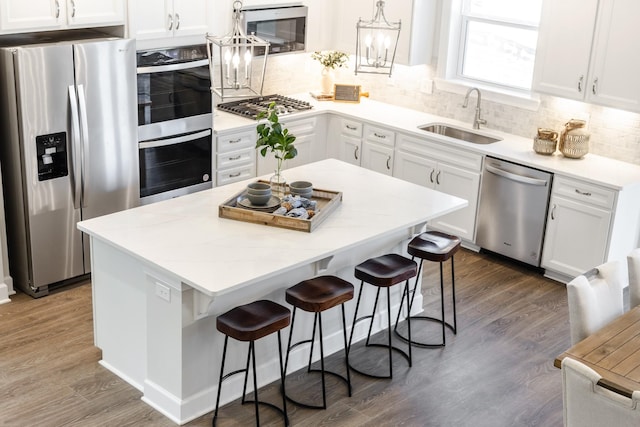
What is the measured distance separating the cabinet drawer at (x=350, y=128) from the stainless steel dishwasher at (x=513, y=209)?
1347mm

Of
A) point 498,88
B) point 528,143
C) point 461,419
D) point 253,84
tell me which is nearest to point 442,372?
point 461,419

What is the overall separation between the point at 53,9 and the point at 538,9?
3.81 metres

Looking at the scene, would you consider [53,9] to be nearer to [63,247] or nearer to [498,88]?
[63,247]

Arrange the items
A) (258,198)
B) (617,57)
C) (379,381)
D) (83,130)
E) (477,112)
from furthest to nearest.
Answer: (477,112) < (617,57) < (83,130) < (379,381) < (258,198)

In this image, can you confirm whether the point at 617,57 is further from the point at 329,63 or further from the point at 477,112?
the point at 329,63

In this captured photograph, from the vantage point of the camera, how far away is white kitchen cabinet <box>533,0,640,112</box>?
6051 mm

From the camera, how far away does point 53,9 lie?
18.2 feet

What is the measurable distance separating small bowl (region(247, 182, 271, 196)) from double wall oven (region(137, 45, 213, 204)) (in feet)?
5.15

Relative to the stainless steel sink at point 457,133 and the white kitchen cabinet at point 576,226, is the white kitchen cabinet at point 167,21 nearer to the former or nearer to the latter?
the stainless steel sink at point 457,133

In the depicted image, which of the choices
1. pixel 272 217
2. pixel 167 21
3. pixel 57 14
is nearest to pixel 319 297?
pixel 272 217

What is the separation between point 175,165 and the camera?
21.4 ft

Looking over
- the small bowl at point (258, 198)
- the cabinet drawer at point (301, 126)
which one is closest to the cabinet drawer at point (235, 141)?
the cabinet drawer at point (301, 126)

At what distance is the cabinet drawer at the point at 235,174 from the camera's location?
22.9 ft

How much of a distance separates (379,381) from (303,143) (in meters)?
3.12
